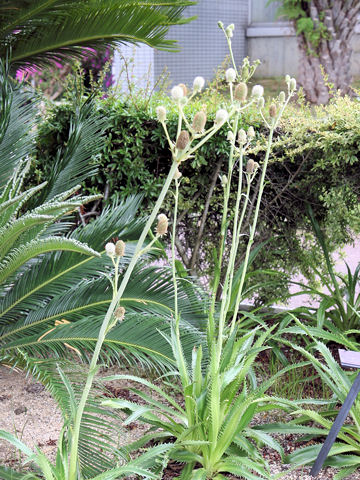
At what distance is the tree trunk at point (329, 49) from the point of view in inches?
334

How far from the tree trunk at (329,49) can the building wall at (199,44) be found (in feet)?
9.98

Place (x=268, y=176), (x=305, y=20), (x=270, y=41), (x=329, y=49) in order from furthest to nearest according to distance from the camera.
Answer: (x=270, y=41)
(x=329, y=49)
(x=305, y=20)
(x=268, y=176)

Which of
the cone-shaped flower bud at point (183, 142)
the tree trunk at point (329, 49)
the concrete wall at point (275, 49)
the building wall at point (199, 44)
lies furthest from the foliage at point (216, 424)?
the concrete wall at point (275, 49)

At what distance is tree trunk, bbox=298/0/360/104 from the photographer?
848cm

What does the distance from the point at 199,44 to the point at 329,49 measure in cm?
416

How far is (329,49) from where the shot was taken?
8.91 m

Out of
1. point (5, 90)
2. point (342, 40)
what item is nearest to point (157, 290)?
point (5, 90)

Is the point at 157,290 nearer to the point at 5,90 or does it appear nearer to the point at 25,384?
the point at 25,384

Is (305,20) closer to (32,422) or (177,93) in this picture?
(32,422)

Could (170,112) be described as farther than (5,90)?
Yes

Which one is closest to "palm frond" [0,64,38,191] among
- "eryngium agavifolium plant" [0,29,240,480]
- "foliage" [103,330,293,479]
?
"foliage" [103,330,293,479]

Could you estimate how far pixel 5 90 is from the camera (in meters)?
3.27

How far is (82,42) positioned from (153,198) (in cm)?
110

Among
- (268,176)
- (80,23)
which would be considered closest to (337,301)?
(268,176)
